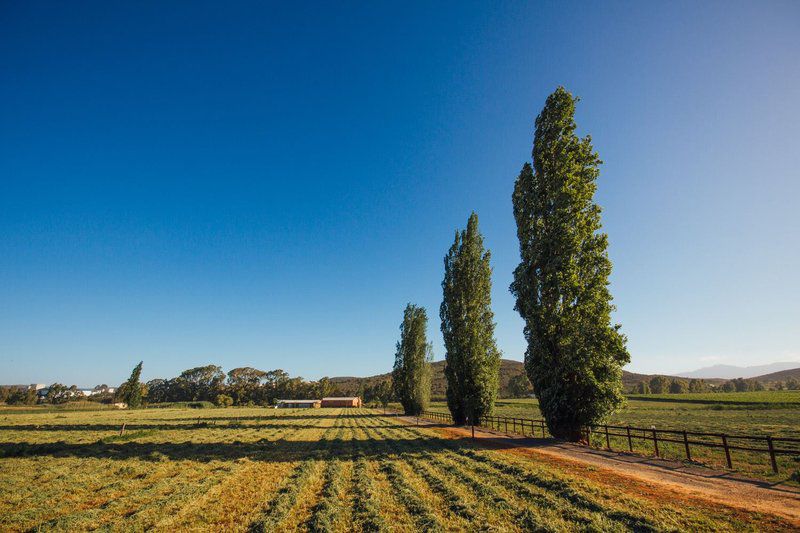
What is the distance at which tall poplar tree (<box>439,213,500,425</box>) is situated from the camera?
33781 mm

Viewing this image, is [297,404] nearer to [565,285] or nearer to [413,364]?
[413,364]

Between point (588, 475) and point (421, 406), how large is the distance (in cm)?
4763

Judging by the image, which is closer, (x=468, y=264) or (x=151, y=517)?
(x=151, y=517)

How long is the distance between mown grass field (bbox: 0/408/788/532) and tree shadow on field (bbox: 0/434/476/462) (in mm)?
328

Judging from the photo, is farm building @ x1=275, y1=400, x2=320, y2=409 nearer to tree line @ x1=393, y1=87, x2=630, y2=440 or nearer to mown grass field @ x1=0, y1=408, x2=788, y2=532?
mown grass field @ x1=0, y1=408, x2=788, y2=532

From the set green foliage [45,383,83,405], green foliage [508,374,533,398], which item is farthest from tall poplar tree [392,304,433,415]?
green foliage [45,383,83,405]

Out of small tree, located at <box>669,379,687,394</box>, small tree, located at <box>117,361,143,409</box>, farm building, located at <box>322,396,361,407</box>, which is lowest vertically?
small tree, located at <box>669,379,687,394</box>

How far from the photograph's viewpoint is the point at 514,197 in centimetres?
2634

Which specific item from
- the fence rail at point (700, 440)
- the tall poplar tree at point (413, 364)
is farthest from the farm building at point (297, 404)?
the fence rail at point (700, 440)

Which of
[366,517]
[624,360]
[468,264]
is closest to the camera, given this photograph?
[366,517]

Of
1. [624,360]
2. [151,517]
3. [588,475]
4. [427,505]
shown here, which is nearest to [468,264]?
[624,360]

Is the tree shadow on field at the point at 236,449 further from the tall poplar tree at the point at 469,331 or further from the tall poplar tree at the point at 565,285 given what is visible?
the tall poplar tree at the point at 469,331

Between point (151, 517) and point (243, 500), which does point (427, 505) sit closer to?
point (243, 500)

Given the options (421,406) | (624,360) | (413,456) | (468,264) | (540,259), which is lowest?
(421,406)
